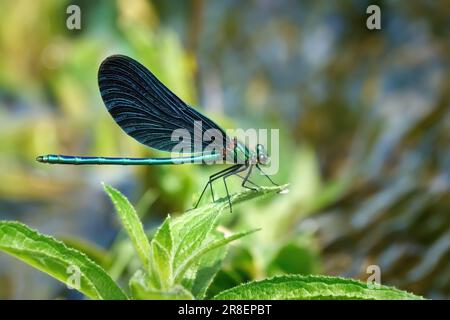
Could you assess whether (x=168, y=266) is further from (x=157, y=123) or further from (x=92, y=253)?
(x=92, y=253)

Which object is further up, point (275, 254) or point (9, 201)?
point (9, 201)

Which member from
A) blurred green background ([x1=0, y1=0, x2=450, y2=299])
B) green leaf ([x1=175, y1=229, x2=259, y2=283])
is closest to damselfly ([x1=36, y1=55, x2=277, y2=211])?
blurred green background ([x1=0, y1=0, x2=450, y2=299])

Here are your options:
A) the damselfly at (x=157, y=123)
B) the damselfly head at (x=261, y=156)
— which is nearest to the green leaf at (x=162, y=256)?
the damselfly at (x=157, y=123)

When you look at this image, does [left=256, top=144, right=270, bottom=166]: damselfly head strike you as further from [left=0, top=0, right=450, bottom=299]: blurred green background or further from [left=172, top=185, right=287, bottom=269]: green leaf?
[left=172, top=185, right=287, bottom=269]: green leaf
